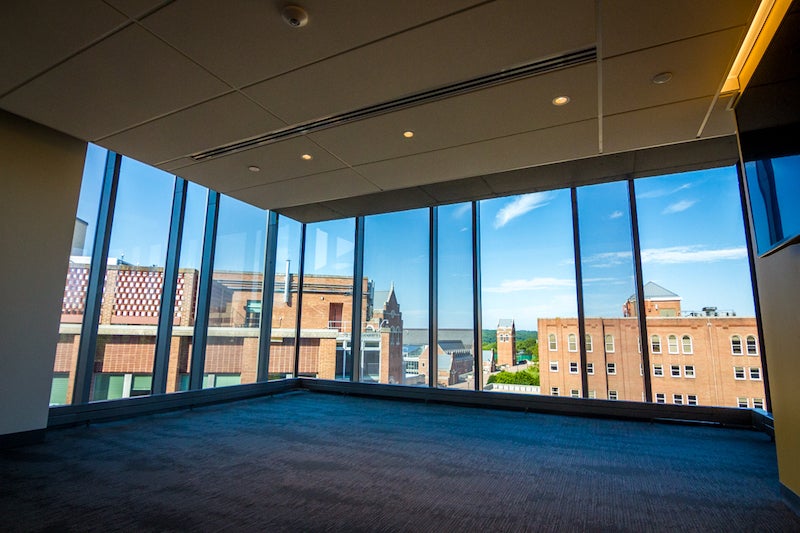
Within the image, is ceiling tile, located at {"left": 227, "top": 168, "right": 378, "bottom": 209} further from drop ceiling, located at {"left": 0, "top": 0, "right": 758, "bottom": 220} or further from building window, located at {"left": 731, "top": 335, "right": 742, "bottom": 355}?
building window, located at {"left": 731, "top": 335, "right": 742, "bottom": 355}

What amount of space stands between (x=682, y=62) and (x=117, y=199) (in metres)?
6.07

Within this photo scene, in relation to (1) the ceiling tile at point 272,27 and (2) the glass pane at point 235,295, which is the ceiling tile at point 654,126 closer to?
(1) the ceiling tile at point 272,27

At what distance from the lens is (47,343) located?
408 centimetres

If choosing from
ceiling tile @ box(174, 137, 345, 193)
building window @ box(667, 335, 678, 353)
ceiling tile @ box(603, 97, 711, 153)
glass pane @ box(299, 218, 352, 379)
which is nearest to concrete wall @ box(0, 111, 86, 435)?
ceiling tile @ box(174, 137, 345, 193)

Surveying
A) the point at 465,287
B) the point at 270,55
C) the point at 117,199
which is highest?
the point at 270,55

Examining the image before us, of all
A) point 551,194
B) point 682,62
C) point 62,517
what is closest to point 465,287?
point 551,194

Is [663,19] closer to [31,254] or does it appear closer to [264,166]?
[264,166]

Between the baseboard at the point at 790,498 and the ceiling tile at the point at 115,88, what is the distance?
497 cm

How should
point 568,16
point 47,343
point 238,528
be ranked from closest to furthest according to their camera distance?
1. point 238,528
2. point 568,16
3. point 47,343

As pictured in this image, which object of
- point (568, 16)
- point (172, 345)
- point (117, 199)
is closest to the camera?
point (568, 16)

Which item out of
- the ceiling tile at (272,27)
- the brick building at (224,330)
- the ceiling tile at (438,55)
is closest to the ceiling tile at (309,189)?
the brick building at (224,330)

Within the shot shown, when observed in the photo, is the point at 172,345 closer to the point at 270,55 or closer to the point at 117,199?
the point at 117,199

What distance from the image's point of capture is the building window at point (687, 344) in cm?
532

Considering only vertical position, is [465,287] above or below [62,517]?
above
